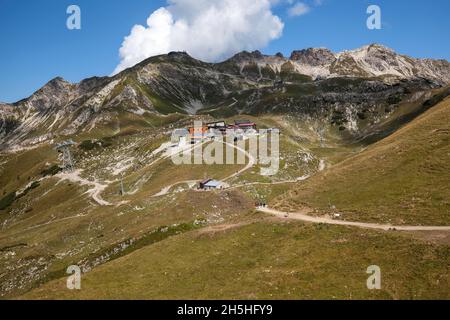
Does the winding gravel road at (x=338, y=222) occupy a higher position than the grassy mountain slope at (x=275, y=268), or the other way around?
the winding gravel road at (x=338, y=222)

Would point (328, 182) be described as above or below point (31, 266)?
above

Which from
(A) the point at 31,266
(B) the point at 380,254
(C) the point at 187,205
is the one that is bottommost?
(A) the point at 31,266

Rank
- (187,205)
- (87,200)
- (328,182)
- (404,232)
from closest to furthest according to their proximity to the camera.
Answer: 1. (404,232)
2. (328,182)
3. (187,205)
4. (87,200)

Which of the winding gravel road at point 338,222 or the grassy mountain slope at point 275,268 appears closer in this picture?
the grassy mountain slope at point 275,268

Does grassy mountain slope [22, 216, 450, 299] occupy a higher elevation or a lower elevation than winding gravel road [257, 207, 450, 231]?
lower

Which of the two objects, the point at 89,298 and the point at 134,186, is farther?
the point at 134,186

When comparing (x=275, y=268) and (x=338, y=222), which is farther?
(x=338, y=222)

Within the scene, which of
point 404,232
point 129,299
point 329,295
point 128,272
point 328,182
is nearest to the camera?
point 329,295

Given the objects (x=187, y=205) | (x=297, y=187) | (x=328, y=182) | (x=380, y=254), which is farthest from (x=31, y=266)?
(x=380, y=254)

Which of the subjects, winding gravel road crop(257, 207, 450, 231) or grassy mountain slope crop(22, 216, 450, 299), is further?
winding gravel road crop(257, 207, 450, 231)

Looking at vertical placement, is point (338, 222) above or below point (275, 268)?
above

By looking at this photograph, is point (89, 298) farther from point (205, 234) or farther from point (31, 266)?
point (31, 266)
